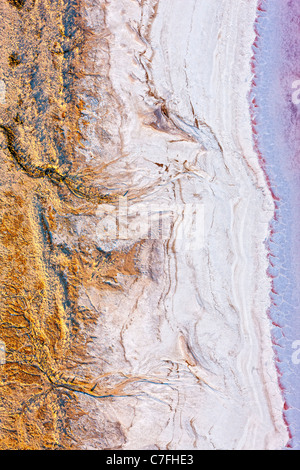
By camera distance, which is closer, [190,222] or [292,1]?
[190,222]

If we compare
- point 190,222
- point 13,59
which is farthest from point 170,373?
point 13,59

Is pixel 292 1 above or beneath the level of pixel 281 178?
above
